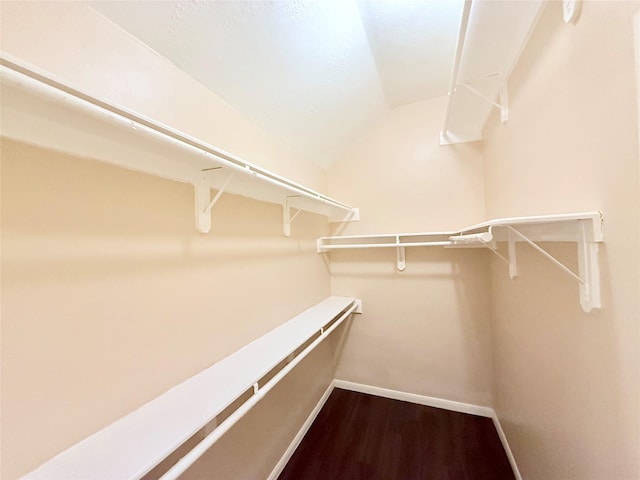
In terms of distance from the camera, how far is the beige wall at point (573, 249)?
0.57 meters

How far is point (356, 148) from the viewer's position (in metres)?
2.22

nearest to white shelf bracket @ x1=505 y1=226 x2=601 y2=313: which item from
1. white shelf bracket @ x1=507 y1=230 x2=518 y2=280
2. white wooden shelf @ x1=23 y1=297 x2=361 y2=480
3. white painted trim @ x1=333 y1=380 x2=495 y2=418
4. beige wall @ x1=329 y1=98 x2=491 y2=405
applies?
white shelf bracket @ x1=507 y1=230 x2=518 y2=280

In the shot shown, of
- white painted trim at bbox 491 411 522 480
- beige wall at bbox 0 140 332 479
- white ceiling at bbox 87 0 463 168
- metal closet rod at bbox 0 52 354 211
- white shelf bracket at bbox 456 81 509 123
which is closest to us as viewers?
metal closet rod at bbox 0 52 354 211

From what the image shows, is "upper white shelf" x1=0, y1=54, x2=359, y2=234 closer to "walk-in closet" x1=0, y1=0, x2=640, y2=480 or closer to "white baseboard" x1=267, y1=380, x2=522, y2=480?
"walk-in closet" x1=0, y1=0, x2=640, y2=480

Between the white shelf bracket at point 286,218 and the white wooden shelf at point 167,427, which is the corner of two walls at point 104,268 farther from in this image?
the white shelf bracket at point 286,218

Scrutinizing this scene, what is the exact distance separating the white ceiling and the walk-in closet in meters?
0.01

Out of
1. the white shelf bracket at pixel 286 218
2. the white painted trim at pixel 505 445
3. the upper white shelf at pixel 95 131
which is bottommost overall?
the white painted trim at pixel 505 445

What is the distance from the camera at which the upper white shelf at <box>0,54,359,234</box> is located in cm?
45

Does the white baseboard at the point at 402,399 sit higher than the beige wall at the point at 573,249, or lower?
lower

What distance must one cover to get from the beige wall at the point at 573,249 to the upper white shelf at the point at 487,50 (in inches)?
3.1

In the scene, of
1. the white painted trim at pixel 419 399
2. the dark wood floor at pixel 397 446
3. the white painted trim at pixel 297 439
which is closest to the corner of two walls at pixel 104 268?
the white painted trim at pixel 297 439

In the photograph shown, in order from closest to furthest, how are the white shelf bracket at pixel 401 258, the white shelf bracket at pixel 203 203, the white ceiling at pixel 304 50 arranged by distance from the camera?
1. the white ceiling at pixel 304 50
2. the white shelf bracket at pixel 203 203
3. the white shelf bracket at pixel 401 258

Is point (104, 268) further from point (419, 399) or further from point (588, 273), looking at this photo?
point (419, 399)

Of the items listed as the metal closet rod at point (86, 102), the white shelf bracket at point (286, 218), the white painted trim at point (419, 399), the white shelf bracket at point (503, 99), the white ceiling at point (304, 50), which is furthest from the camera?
the white painted trim at point (419, 399)
